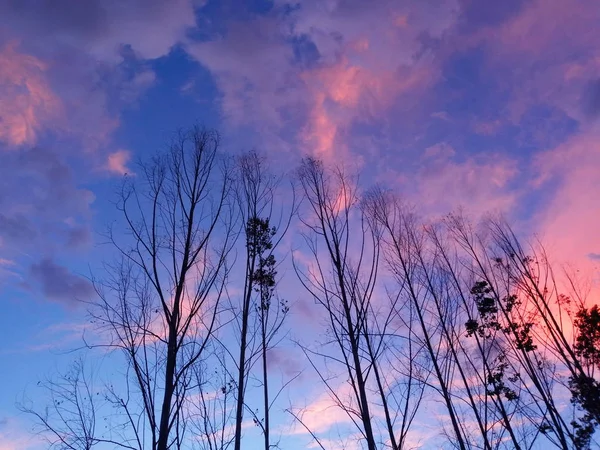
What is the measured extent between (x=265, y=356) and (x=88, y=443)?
5331 mm

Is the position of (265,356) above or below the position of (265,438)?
above

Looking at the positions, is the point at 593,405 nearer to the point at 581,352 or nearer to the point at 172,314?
the point at 581,352

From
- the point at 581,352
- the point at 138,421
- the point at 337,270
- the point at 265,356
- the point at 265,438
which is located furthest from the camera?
the point at 581,352

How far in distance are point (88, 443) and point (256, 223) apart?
6304 millimetres

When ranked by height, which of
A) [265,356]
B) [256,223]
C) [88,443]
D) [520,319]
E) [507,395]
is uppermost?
[256,223]

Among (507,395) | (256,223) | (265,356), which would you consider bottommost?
(507,395)

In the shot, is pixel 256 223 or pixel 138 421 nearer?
pixel 138 421

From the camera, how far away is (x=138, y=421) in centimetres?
721

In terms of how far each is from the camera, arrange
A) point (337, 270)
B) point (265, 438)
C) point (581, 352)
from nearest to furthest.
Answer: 1. point (337, 270)
2. point (265, 438)
3. point (581, 352)

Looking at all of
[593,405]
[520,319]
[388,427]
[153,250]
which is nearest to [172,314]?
[153,250]

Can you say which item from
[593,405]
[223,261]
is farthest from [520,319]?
[223,261]

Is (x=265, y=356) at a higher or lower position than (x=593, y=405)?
higher

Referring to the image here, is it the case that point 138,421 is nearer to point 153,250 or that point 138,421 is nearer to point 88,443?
point 88,443

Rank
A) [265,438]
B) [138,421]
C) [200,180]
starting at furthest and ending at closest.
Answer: [265,438] → [200,180] → [138,421]
